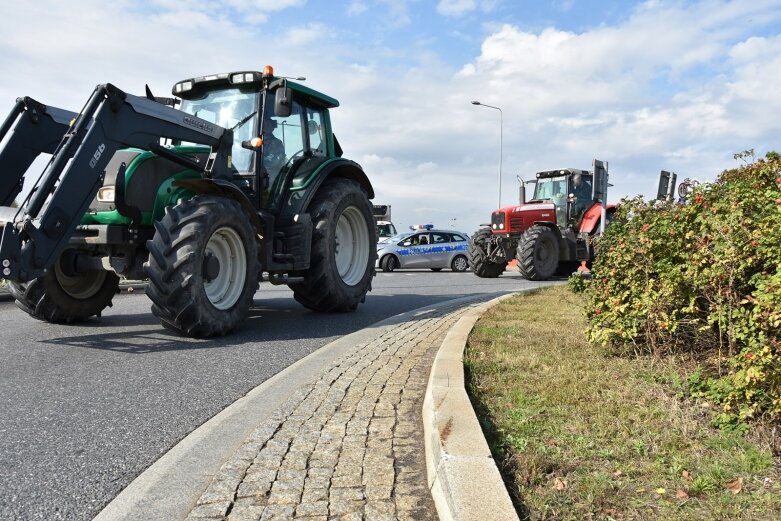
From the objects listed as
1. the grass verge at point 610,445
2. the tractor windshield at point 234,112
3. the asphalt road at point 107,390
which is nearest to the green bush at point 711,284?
the grass verge at point 610,445

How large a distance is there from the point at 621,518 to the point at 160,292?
4.79 meters

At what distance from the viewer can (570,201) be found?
18.0 m

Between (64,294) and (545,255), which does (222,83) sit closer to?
(64,294)

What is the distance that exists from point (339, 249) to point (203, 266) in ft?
10.1

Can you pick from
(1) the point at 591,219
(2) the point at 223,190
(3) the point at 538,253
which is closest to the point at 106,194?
(2) the point at 223,190

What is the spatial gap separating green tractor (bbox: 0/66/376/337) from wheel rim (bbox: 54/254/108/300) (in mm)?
15

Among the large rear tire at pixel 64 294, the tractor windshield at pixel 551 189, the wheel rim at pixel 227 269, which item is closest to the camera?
the wheel rim at pixel 227 269

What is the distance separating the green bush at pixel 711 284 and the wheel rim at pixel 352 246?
425 cm

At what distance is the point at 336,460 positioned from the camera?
3.04 metres

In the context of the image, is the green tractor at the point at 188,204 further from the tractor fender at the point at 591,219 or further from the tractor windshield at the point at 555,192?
the tractor windshield at the point at 555,192

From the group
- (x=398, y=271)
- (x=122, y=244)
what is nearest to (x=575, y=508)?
(x=122, y=244)

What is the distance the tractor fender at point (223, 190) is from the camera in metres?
6.70

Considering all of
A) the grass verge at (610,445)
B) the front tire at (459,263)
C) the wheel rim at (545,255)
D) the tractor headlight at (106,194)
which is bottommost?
the grass verge at (610,445)

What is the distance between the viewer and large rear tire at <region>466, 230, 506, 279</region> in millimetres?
→ 18359
